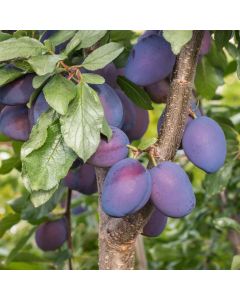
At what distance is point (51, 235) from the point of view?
1392 millimetres

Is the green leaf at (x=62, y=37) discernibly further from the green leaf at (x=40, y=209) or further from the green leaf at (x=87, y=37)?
the green leaf at (x=40, y=209)

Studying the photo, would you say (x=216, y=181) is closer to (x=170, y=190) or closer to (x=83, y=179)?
(x=83, y=179)

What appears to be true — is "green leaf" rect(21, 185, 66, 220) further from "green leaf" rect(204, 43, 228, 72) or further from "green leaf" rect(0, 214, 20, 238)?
"green leaf" rect(204, 43, 228, 72)

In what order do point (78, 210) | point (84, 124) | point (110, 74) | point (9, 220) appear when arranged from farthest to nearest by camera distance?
1. point (78, 210)
2. point (9, 220)
3. point (110, 74)
4. point (84, 124)

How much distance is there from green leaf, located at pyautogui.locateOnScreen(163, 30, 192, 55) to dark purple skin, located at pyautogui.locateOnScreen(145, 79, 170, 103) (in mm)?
249

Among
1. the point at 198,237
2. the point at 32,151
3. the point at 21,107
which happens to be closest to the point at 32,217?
the point at 21,107

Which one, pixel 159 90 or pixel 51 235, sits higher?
pixel 159 90

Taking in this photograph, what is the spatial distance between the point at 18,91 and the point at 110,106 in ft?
0.45

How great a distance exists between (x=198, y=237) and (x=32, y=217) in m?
0.86

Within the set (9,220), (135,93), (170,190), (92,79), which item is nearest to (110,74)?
(135,93)

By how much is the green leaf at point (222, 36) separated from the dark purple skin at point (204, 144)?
151 millimetres

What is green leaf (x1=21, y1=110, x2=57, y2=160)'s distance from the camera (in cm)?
75

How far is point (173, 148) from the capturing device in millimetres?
798
